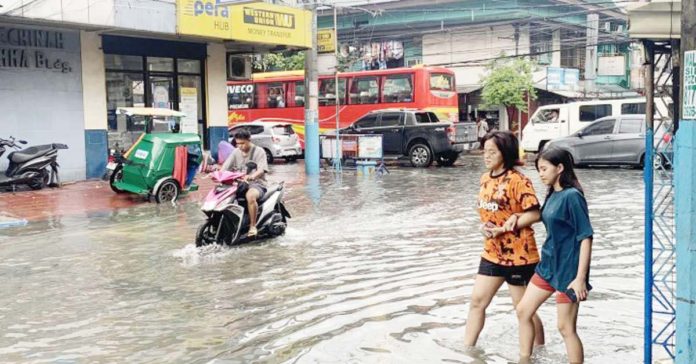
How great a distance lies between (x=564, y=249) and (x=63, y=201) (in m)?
11.5

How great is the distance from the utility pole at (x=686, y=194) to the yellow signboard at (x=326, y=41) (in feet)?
56.1

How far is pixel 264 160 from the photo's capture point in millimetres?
9461

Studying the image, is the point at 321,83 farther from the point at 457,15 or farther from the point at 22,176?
the point at 22,176

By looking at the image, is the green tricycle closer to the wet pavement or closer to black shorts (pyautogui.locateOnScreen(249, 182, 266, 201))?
the wet pavement

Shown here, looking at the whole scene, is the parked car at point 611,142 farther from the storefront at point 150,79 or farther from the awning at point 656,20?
the awning at point 656,20

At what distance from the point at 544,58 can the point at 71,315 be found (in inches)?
1318

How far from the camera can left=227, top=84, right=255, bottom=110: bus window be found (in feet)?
103

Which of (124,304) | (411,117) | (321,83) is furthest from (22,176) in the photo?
(321,83)

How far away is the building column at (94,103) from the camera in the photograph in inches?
680

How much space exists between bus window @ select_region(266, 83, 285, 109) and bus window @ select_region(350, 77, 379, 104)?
3198 millimetres

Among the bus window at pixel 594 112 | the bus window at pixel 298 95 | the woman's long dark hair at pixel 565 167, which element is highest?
the bus window at pixel 298 95

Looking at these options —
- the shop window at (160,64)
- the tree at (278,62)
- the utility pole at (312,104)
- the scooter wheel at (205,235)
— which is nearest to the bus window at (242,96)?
the tree at (278,62)

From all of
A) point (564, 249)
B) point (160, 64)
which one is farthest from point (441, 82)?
point (564, 249)

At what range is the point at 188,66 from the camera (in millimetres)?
20078
